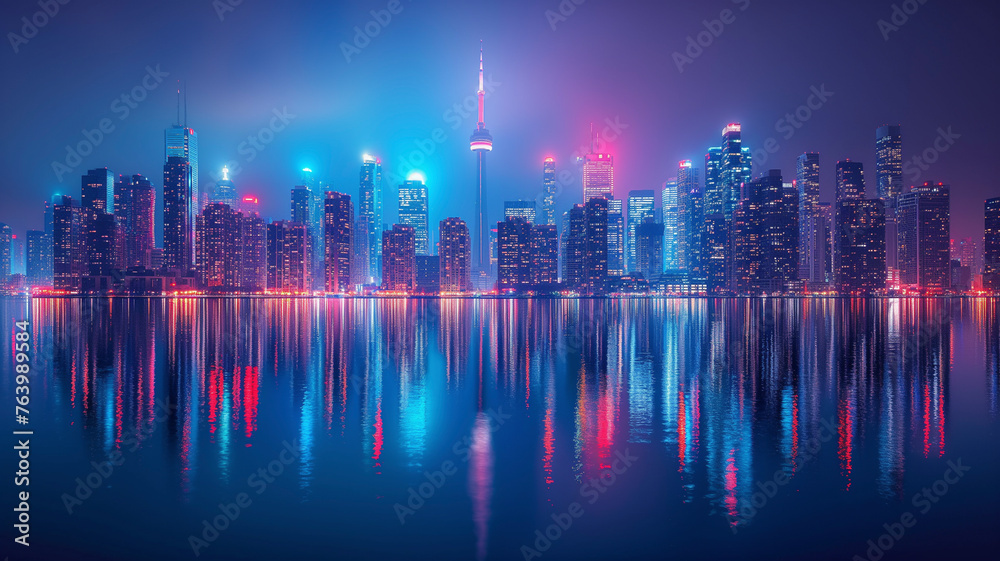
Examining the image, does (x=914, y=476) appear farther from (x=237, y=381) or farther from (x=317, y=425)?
(x=237, y=381)

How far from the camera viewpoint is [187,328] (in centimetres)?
6981

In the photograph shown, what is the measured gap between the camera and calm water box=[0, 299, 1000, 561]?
43.4ft

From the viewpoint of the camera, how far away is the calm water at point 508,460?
520 inches
